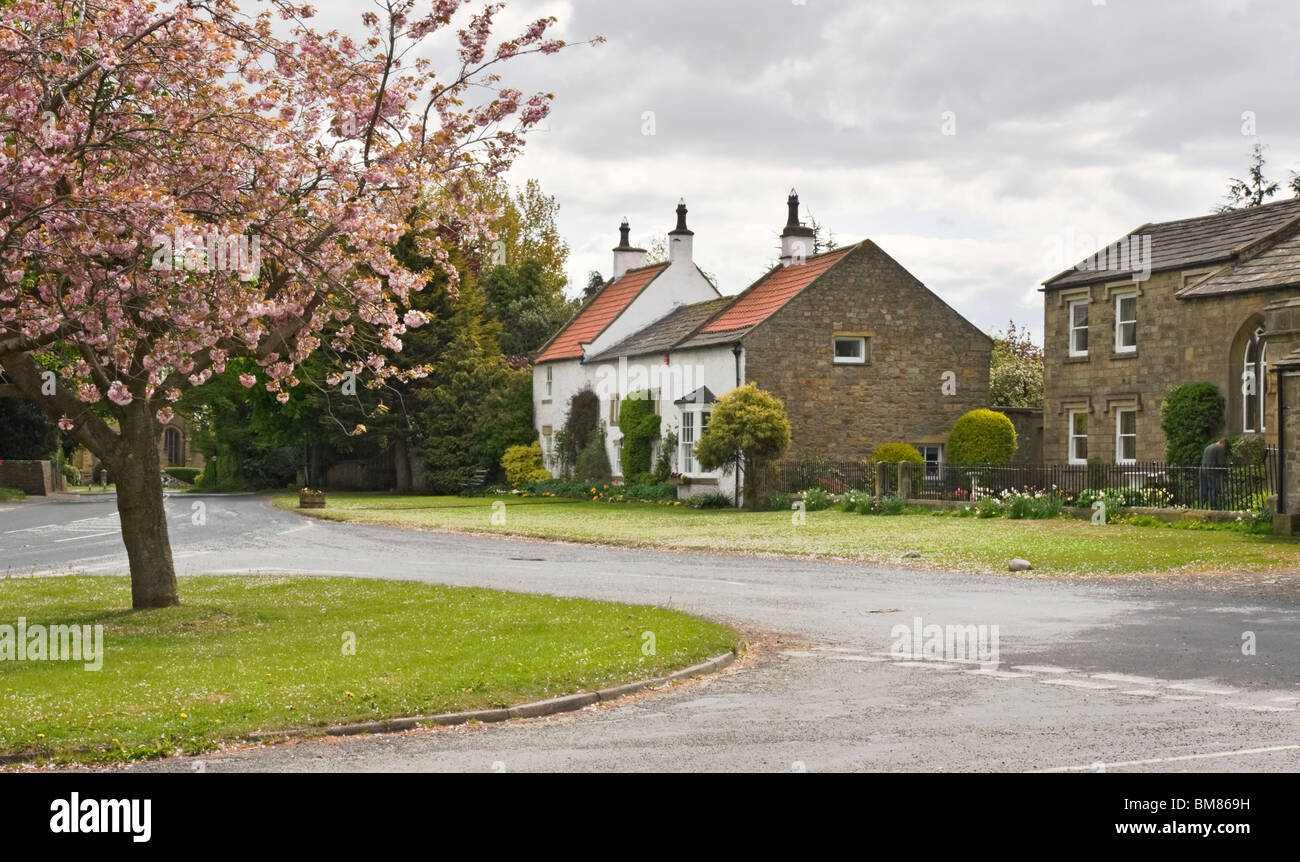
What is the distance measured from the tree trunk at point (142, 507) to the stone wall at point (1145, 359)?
996 inches

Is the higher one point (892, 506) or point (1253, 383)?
point (1253, 383)

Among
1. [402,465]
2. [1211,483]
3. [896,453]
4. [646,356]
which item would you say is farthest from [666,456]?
[1211,483]

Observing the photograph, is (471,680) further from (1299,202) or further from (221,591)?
(1299,202)

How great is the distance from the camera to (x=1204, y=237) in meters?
37.9

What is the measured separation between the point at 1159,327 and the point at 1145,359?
37.8 inches

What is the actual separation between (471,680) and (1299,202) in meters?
32.5

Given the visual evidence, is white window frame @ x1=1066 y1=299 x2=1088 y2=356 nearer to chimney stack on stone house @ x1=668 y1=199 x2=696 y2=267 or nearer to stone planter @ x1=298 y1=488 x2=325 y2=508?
chimney stack on stone house @ x1=668 y1=199 x2=696 y2=267

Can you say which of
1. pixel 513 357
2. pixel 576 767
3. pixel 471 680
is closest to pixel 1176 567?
pixel 471 680

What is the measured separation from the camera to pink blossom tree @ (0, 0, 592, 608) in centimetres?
1284

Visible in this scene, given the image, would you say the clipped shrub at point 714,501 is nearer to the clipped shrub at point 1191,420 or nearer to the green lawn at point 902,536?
the green lawn at point 902,536

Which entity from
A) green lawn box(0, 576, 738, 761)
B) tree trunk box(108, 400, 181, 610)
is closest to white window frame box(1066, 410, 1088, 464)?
green lawn box(0, 576, 738, 761)

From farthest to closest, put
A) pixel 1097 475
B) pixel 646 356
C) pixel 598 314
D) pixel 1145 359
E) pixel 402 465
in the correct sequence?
pixel 402 465 → pixel 598 314 → pixel 646 356 → pixel 1145 359 → pixel 1097 475

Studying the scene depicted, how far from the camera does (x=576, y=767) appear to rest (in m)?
8.80

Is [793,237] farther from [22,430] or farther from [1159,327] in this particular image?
[22,430]
